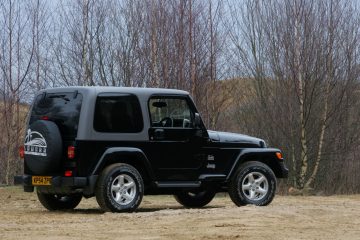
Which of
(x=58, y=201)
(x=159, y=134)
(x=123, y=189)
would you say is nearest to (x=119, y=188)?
(x=123, y=189)

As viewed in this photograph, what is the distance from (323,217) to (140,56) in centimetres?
1315

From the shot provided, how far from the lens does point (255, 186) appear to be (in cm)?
1530

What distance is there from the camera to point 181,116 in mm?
14812

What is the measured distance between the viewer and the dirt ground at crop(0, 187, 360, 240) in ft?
34.4

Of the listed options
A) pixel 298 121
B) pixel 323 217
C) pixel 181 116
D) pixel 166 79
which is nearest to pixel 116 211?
pixel 181 116

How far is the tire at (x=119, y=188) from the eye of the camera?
13.7 metres

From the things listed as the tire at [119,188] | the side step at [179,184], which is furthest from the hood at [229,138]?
the tire at [119,188]

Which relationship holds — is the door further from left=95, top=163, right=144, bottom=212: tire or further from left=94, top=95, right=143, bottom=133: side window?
left=95, top=163, right=144, bottom=212: tire

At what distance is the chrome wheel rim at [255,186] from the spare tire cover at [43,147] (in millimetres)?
3468

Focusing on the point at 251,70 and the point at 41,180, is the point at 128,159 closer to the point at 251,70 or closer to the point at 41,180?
the point at 41,180

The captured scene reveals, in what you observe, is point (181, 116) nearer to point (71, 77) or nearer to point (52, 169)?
point (52, 169)

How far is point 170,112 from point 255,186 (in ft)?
6.70

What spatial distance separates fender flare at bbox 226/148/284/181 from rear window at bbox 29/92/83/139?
9.85ft

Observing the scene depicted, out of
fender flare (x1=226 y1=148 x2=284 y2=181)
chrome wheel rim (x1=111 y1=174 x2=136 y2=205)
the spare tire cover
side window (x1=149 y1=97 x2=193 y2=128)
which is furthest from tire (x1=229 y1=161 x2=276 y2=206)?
the spare tire cover
